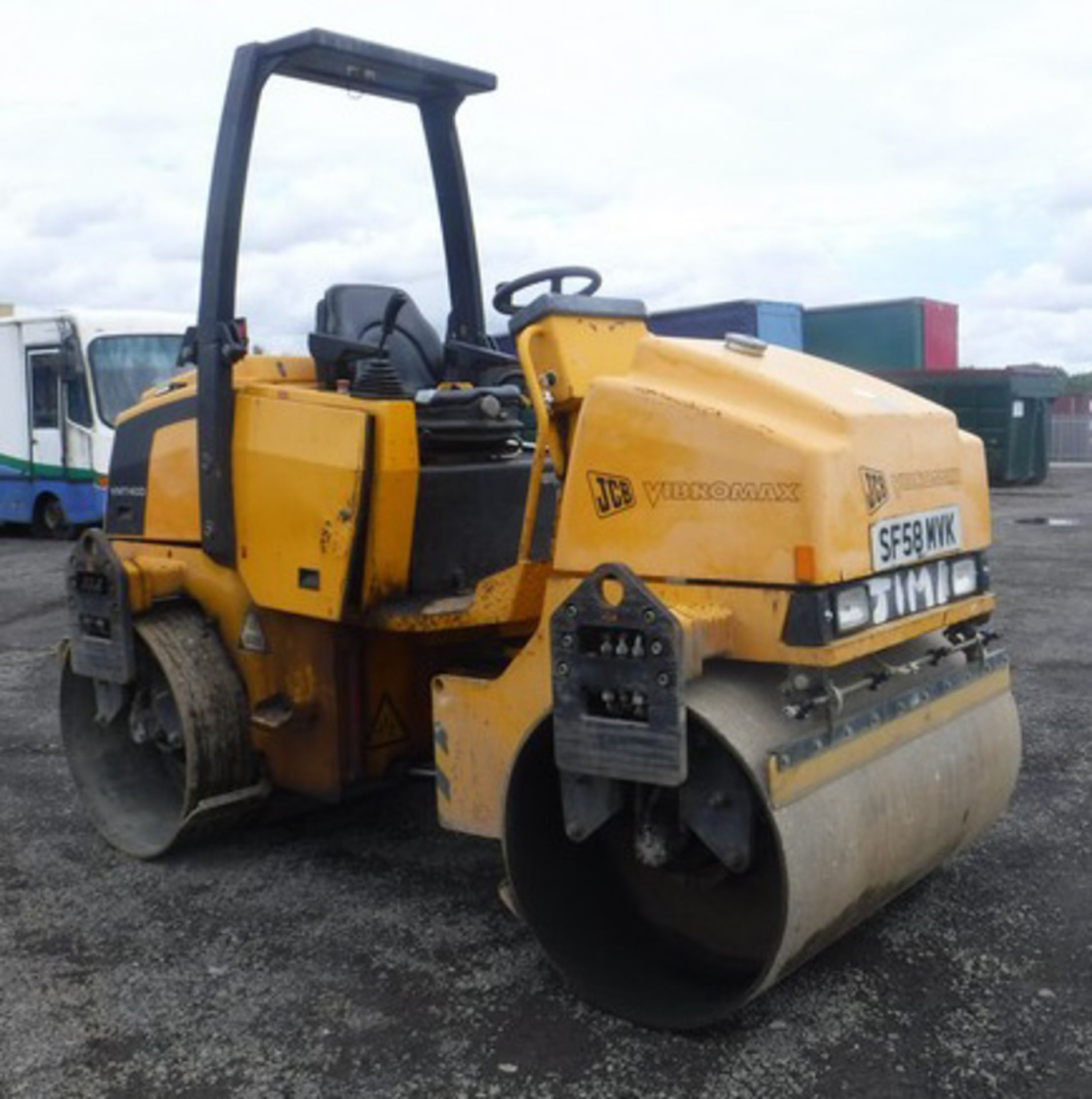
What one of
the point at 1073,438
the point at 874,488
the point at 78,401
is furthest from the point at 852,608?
the point at 1073,438

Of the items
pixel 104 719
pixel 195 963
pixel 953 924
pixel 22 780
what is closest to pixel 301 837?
pixel 104 719

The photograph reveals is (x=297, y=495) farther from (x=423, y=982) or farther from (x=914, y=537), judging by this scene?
(x=914, y=537)

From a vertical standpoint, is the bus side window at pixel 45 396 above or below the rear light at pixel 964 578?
above

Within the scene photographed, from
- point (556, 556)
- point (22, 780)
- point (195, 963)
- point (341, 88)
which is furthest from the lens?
point (22, 780)

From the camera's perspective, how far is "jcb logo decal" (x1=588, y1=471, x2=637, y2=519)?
3393 mm

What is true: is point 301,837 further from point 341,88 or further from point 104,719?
point 341,88

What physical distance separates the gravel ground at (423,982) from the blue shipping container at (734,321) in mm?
16090

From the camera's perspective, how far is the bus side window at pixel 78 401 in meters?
14.5

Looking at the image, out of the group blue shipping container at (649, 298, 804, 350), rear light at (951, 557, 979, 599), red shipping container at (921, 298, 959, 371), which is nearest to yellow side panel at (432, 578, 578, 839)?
rear light at (951, 557, 979, 599)

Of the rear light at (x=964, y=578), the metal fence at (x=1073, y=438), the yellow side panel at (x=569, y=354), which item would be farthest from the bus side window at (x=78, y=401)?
the metal fence at (x=1073, y=438)

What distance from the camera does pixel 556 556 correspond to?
3.55m

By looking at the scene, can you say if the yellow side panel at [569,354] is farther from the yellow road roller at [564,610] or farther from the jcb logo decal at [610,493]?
the jcb logo decal at [610,493]

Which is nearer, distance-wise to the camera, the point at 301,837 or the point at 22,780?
the point at 301,837

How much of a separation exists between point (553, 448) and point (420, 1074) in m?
1.60
